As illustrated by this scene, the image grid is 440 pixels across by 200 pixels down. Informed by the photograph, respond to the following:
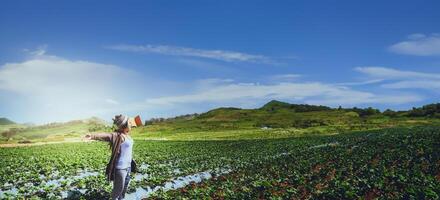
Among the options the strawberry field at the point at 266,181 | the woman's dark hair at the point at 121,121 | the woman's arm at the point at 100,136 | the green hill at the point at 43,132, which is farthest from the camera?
the green hill at the point at 43,132

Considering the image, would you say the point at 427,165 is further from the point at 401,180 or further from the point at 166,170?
the point at 166,170

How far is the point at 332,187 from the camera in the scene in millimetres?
19859

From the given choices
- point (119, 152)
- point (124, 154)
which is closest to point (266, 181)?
point (124, 154)

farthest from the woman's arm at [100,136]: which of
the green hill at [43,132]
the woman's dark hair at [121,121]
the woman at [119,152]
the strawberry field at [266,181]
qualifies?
the green hill at [43,132]

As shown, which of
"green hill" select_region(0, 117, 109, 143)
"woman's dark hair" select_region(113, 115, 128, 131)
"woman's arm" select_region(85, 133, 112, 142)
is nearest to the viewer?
"woman's arm" select_region(85, 133, 112, 142)

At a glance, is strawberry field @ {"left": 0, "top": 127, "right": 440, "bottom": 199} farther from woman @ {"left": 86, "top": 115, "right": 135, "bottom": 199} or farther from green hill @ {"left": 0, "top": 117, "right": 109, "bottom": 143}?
green hill @ {"left": 0, "top": 117, "right": 109, "bottom": 143}

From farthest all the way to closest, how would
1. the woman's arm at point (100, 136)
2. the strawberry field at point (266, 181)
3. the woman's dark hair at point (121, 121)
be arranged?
1. the strawberry field at point (266, 181)
2. the woman's dark hair at point (121, 121)
3. the woman's arm at point (100, 136)

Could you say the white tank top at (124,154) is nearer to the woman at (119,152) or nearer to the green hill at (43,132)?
the woman at (119,152)

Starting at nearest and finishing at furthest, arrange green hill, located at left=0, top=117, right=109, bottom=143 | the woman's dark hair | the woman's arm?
the woman's arm, the woman's dark hair, green hill, located at left=0, top=117, right=109, bottom=143

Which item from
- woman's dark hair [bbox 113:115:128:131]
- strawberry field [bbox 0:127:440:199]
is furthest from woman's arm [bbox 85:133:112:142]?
strawberry field [bbox 0:127:440:199]

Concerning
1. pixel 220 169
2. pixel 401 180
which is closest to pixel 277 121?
pixel 220 169

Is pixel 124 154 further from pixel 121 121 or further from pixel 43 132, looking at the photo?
pixel 43 132

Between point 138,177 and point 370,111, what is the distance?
180626 millimetres

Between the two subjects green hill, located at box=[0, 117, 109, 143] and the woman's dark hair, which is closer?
the woman's dark hair
